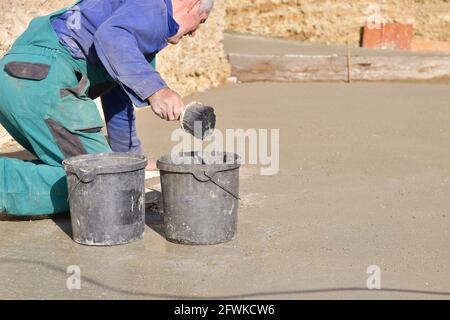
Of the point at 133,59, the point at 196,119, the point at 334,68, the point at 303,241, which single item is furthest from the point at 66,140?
the point at 334,68

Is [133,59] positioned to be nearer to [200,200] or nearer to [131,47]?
[131,47]

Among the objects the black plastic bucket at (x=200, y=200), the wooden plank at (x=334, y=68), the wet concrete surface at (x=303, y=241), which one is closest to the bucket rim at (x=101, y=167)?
the black plastic bucket at (x=200, y=200)

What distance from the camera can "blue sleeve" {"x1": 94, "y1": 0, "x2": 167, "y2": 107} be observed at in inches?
150

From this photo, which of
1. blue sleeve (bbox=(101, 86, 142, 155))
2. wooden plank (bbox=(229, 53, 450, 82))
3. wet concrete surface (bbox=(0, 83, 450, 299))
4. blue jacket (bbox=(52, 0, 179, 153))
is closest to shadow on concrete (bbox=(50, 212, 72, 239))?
wet concrete surface (bbox=(0, 83, 450, 299))

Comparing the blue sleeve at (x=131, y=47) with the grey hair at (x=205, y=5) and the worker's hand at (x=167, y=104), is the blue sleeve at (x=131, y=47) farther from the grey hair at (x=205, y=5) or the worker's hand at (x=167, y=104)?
the grey hair at (x=205, y=5)

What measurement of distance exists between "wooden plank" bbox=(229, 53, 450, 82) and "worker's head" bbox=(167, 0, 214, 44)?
21.1 ft

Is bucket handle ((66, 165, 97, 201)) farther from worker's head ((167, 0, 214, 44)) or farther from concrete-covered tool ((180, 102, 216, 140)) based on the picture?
worker's head ((167, 0, 214, 44))

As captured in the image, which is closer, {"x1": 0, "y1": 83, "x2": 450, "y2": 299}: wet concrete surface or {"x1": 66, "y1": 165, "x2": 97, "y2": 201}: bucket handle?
{"x1": 0, "y1": 83, "x2": 450, "y2": 299}: wet concrete surface

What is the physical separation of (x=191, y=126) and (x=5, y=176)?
1.13 m

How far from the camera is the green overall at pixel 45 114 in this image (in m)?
4.15

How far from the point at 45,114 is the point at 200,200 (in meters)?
0.96

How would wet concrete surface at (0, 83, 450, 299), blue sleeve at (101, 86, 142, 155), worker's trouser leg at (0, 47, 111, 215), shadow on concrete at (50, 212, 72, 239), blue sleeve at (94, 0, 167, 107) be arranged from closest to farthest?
wet concrete surface at (0, 83, 450, 299) → blue sleeve at (94, 0, 167, 107) → worker's trouser leg at (0, 47, 111, 215) → shadow on concrete at (50, 212, 72, 239) → blue sleeve at (101, 86, 142, 155)

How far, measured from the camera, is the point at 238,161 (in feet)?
12.9

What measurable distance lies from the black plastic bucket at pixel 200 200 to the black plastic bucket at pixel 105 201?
0.15 metres
